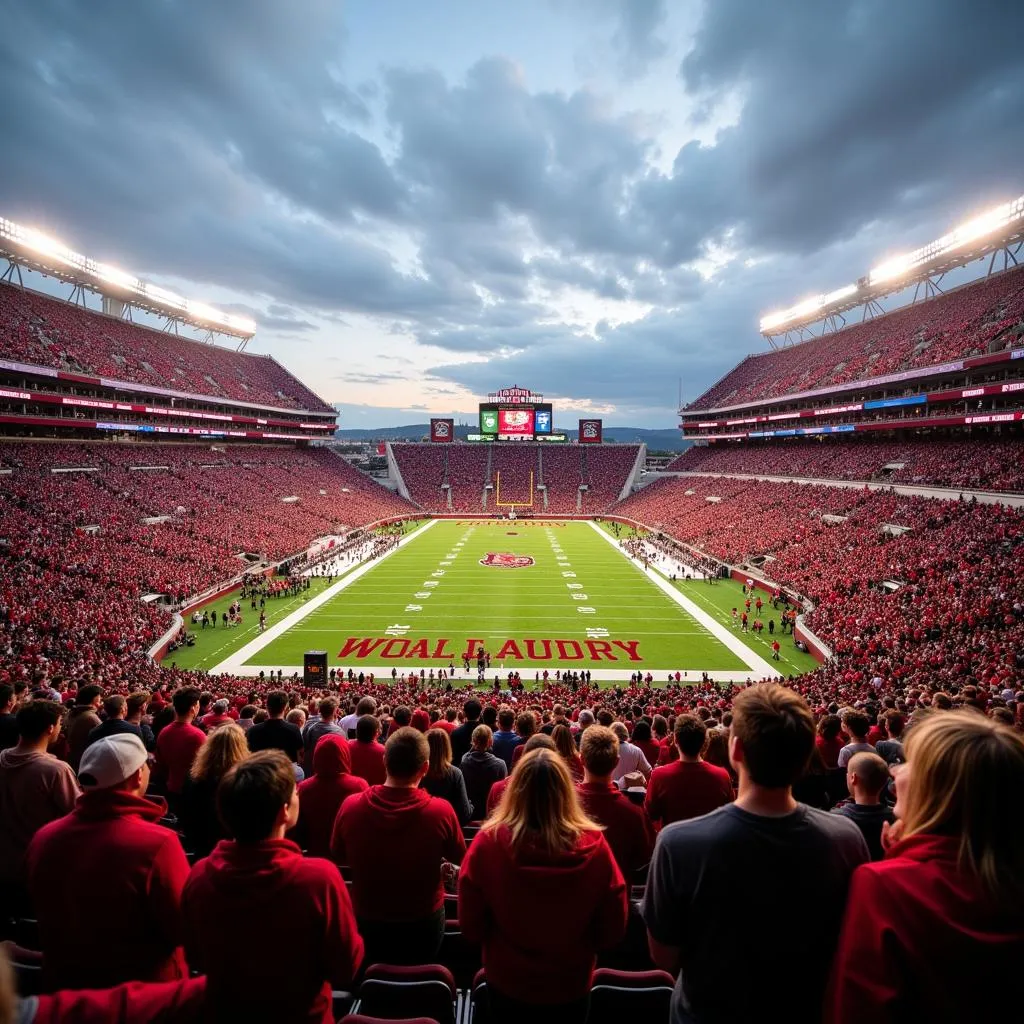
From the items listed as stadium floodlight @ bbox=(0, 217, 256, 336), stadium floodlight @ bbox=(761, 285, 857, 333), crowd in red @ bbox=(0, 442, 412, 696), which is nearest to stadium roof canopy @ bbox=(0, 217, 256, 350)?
stadium floodlight @ bbox=(0, 217, 256, 336)

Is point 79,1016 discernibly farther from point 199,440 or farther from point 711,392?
point 711,392

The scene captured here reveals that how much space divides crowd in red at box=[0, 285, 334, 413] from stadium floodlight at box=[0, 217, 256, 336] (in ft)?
11.2

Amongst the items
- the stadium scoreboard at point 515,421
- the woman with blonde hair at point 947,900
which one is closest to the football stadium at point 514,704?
the woman with blonde hair at point 947,900

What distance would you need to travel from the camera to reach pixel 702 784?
467cm

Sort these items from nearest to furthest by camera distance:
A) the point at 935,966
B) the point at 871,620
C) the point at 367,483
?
the point at 935,966 → the point at 871,620 → the point at 367,483

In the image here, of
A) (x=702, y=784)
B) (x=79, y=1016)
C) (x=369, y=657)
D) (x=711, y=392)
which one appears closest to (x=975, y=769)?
(x=79, y=1016)

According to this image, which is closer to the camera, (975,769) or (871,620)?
(975,769)

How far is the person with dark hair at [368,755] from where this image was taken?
5953 mm

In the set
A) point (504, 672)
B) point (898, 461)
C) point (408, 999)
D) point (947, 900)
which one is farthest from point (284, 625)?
point (898, 461)

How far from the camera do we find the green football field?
2234 centimetres

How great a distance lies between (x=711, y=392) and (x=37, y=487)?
253 ft

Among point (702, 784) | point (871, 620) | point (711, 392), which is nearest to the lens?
point (702, 784)

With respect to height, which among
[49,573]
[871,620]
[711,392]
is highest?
[711,392]

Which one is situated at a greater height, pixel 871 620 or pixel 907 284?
pixel 907 284
